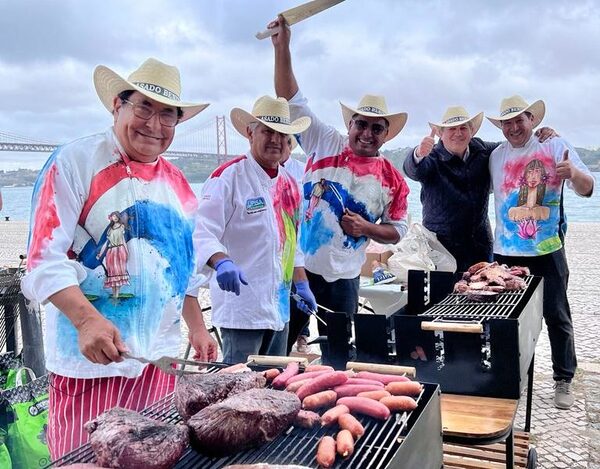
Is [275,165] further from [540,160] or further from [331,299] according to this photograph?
[540,160]

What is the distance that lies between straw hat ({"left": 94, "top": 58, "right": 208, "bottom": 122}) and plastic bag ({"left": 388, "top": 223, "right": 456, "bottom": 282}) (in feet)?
11.0

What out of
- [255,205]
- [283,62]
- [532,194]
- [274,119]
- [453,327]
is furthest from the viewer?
[532,194]

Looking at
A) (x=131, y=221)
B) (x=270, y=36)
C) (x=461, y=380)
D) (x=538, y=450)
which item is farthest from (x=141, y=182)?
(x=538, y=450)

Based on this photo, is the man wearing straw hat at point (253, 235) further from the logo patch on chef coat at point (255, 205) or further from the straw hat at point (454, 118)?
the straw hat at point (454, 118)

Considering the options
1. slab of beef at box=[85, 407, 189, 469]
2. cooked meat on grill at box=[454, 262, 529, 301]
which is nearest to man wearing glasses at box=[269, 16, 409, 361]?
cooked meat on grill at box=[454, 262, 529, 301]

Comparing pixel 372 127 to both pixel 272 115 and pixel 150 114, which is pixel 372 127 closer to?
pixel 272 115

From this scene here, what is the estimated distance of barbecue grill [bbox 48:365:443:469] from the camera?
1562 mm

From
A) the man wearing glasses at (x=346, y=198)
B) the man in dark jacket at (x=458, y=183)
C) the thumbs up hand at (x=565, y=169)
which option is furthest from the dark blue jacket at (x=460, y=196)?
the man wearing glasses at (x=346, y=198)

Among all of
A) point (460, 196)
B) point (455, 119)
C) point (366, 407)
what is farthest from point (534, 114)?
point (366, 407)

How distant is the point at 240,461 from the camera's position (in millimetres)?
1588

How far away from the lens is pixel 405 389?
76.5 inches

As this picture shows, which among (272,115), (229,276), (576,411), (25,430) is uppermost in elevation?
(272,115)

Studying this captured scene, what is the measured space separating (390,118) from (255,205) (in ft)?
5.64

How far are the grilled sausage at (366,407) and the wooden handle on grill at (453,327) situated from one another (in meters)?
0.84
